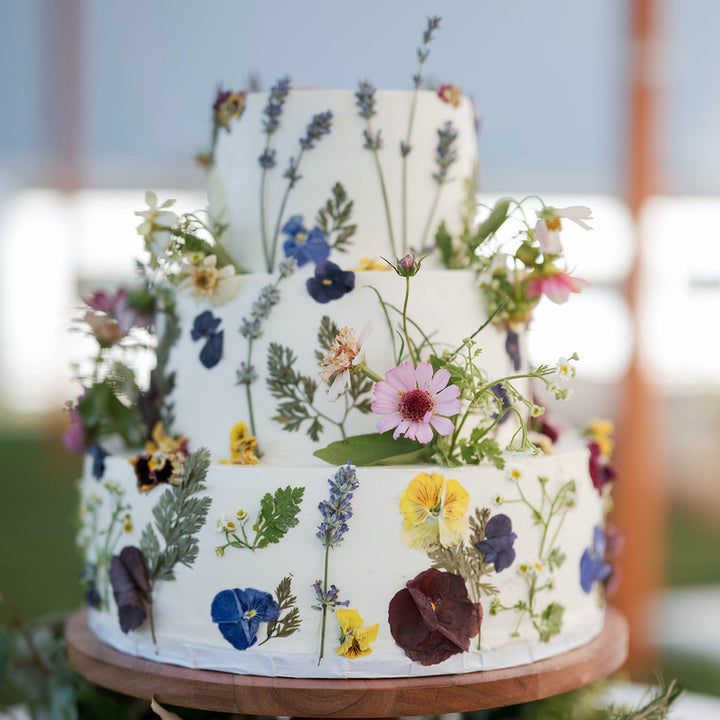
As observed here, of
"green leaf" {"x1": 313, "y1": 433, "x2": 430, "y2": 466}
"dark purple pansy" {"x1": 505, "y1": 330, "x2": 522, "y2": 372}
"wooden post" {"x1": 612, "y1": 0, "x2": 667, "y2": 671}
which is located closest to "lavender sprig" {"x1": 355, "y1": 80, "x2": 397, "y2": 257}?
"dark purple pansy" {"x1": 505, "y1": 330, "x2": 522, "y2": 372}

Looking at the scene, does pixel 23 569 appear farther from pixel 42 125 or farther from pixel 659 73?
pixel 659 73

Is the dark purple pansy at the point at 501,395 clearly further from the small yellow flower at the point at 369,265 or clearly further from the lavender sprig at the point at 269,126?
the lavender sprig at the point at 269,126

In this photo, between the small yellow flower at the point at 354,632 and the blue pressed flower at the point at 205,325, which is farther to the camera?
the blue pressed flower at the point at 205,325

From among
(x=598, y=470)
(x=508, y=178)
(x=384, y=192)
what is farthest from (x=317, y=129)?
(x=508, y=178)

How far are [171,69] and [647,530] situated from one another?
3016 millimetres

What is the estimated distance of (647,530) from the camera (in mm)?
3420

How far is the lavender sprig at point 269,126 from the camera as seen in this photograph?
134 cm

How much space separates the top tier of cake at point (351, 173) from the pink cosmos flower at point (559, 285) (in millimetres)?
224

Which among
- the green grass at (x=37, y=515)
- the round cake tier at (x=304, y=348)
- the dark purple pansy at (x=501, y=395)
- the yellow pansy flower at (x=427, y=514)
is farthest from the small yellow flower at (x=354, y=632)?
the green grass at (x=37, y=515)

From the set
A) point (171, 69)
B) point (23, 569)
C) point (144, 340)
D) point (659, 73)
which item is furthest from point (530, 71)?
point (23, 569)

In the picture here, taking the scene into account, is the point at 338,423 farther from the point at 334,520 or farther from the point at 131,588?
the point at 131,588

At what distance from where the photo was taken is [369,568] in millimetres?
1123

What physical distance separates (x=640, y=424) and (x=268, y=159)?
2.48 meters

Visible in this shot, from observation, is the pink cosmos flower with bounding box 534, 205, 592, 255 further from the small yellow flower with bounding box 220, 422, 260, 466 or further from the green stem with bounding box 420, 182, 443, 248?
the small yellow flower with bounding box 220, 422, 260, 466
